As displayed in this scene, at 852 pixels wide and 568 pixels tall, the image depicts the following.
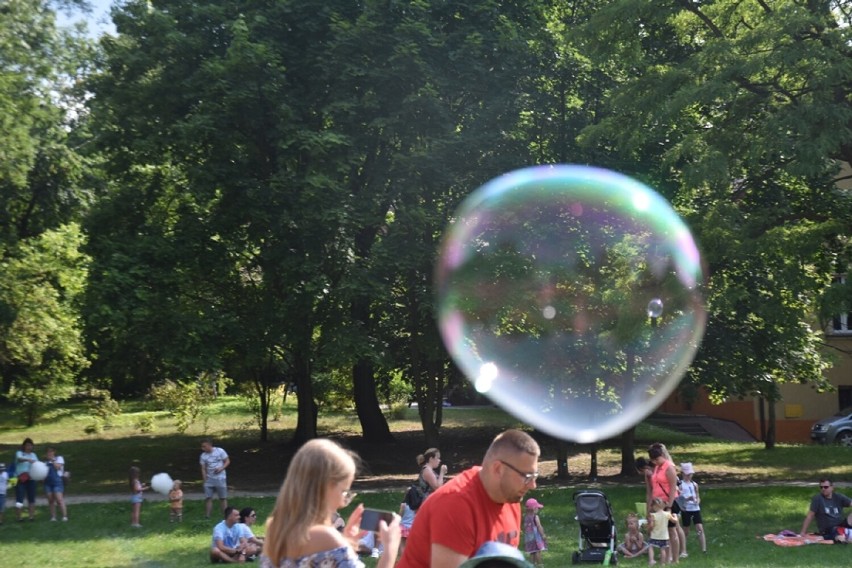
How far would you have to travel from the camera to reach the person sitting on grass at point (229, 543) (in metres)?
16.1

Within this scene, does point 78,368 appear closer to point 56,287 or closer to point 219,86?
point 56,287

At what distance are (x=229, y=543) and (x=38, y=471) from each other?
625 cm

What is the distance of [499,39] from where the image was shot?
83.0 feet

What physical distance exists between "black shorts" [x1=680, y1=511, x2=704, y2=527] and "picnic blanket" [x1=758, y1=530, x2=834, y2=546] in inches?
58.7

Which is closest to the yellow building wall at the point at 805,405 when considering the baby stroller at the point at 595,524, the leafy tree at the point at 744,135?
the leafy tree at the point at 744,135

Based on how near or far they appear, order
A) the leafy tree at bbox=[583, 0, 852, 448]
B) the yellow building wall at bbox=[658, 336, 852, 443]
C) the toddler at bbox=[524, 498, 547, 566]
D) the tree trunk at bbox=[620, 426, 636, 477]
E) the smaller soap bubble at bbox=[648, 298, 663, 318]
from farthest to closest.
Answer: the yellow building wall at bbox=[658, 336, 852, 443] → the tree trunk at bbox=[620, 426, 636, 477] → the smaller soap bubble at bbox=[648, 298, 663, 318] → the leafy tree at bbox=[583, 0, 852, 448] → the toddler at bbox=[524, 498, 547, 566]

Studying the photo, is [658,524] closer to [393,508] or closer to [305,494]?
[393,508]

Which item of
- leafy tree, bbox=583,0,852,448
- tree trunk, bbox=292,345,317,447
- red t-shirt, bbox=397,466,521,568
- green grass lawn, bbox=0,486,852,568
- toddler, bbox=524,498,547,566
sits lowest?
green grass lawn, bbox=0,486,852,568

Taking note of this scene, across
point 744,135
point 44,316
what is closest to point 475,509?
point 744,135

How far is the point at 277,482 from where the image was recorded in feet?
88.6

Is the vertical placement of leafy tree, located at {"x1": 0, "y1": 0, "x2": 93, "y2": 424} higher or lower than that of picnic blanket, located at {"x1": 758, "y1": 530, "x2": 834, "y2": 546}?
higher

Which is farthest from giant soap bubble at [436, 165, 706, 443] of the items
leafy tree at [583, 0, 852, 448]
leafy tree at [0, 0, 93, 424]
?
leafy tree at [0, 0, 93, 424]

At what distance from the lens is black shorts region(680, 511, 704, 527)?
1633 cm

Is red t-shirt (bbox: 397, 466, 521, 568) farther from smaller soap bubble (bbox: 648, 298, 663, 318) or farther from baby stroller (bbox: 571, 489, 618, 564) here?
smaller soap bubble (bbox: 648, 298, 663, 318)
